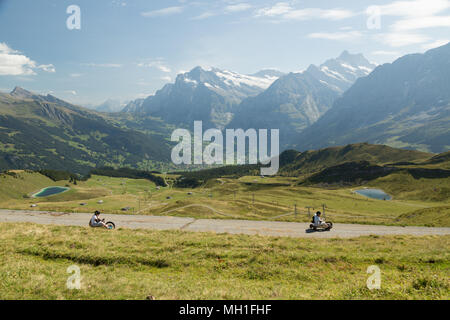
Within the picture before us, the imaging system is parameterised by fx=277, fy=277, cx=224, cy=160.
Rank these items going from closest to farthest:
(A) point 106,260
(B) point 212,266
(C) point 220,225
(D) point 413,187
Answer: (B) point 212,266, (A) point 106,260, (C) point 220,225, (D) point 413,187

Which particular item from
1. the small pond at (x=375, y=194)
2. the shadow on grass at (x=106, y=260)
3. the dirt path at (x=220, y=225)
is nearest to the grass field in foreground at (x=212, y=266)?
the shadow on grass at (x=106, y=260)

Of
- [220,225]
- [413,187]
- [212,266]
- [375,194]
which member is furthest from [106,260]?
[413,187]

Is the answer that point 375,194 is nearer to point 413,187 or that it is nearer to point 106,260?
point 413,187

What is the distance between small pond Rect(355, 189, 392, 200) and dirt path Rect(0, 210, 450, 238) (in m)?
137

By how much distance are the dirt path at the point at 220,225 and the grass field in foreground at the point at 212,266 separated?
193 inches

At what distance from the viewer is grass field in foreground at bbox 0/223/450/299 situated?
14068 millimetres

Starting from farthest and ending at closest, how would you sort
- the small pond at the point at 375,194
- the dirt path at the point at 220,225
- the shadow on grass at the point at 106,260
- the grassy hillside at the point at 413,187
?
1. the small pond at the point at 375,194
2. the grassy hillside at the point at 413,187
3. the dirt path at the point at 220,225
4. the shadow on grass at the point at 106,260

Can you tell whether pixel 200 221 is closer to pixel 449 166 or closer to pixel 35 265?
pixel 35 265

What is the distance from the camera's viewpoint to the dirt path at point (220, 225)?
3231 cm

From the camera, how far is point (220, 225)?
1391 inches

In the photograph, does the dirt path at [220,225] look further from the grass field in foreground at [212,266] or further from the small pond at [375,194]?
the small pond at [375,194]

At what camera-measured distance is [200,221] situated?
37594mm

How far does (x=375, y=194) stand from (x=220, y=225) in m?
157
